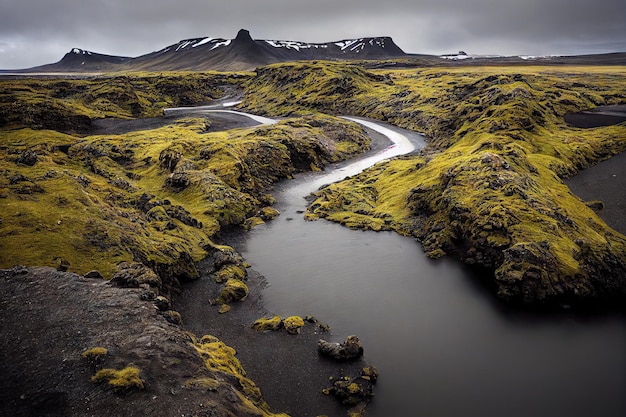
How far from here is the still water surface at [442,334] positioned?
19.0 meters

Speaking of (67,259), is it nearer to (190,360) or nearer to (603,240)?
(190,360)

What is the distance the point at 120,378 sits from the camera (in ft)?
42.0

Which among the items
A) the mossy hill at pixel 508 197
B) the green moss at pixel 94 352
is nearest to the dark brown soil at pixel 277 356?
the green moss at pixel 94 352

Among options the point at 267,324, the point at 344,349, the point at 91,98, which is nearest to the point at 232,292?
the point at 267,324

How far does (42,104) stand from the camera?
234 feet

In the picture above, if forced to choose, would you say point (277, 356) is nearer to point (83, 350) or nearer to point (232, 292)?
point (232, 292)

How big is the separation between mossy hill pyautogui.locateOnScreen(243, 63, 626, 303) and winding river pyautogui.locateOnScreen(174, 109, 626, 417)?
2235 mm

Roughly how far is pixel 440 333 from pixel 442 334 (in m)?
0.13

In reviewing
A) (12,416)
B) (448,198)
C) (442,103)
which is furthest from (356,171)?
(12,416)

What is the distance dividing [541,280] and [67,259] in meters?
30.0

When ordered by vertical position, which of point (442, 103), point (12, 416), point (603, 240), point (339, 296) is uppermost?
point (442, 103)

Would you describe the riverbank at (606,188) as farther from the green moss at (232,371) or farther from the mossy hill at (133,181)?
the green moss at (232,371)

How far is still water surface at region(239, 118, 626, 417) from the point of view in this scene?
62.4ft

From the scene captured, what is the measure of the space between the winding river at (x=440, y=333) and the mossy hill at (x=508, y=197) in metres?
2.24
